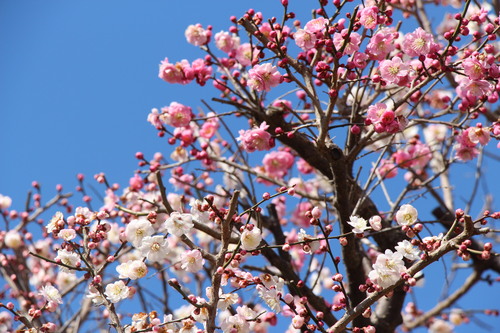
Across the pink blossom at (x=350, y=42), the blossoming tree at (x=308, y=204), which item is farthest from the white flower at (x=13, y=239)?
the pink blossom at (x=350, y=42)

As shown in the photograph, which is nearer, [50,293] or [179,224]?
[179,224]

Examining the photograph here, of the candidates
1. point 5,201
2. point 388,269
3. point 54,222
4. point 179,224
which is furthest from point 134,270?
point 5,201

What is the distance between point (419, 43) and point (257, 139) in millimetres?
1086

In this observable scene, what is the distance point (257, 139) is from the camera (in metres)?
3.61

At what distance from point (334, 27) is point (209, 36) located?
50.3 inches

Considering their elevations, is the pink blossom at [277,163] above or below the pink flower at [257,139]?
above

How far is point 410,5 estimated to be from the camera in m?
5.73

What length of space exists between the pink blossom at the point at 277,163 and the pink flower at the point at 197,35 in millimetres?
1295

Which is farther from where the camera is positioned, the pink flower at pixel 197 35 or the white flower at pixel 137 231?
the pink flower at pixel 197 35

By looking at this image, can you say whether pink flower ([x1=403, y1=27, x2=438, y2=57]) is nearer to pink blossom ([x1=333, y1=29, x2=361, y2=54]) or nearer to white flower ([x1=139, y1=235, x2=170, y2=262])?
pink blossom ([x1=333, y1=29, x2=361, y2=54])

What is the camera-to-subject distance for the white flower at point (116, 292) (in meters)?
3.07

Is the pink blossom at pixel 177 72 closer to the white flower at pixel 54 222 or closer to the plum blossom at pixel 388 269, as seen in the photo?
the white flower at pixel 54 222

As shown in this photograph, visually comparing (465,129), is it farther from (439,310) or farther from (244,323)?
(439,310)

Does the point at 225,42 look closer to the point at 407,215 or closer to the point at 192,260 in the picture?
the point at 192,260
